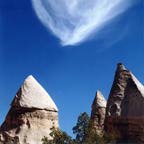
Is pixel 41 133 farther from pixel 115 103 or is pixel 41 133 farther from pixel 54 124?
pixel 115 103

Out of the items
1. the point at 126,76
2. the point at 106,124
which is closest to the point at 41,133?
the point at 106,124

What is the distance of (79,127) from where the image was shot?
38062mm

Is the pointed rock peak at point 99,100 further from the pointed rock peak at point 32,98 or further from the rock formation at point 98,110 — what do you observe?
the pointed rock peak at point 32,98

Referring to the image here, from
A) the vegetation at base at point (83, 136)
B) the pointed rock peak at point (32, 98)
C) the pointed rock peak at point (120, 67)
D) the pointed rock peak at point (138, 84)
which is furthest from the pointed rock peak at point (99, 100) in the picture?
the vegetation at base at point (83, 136)

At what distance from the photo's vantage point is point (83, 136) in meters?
37.9

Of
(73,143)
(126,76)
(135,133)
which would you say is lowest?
(73,143)

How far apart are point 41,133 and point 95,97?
14.2 metres

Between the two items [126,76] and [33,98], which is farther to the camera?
[126,76]

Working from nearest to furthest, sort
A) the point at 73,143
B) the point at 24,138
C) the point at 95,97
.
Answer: the point at 73,143
the point at 24,138
the point at 95,97

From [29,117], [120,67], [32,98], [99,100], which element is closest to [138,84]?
[120,67]

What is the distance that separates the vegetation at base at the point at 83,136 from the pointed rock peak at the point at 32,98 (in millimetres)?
5556

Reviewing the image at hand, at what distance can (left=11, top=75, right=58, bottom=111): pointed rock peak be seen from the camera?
4388 cm

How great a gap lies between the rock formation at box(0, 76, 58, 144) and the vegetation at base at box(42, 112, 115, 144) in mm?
4561

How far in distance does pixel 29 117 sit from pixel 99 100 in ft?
43.5
